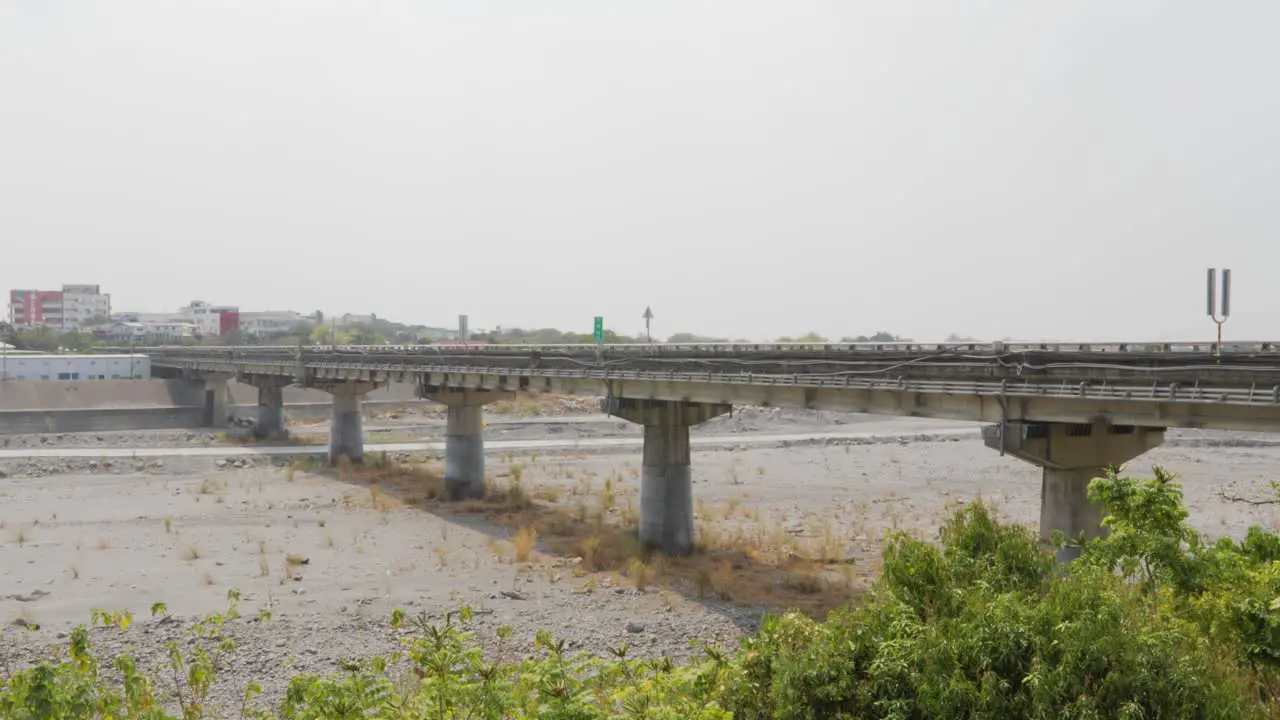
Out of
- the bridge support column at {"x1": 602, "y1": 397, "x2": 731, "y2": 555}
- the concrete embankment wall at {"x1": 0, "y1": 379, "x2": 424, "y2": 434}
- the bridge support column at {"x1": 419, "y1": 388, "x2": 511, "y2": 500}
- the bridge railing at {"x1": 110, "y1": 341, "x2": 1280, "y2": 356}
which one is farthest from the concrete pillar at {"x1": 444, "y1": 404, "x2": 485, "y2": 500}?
the concrete embankment wall at {"x1": 0, "y1": 379, "x2": 424, "y2": 434}

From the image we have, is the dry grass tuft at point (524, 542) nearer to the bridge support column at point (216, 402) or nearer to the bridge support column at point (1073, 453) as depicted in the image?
the bridge support column at point (1073, 453)

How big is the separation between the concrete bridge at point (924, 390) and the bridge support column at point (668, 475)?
45mm

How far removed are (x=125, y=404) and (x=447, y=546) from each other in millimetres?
54832

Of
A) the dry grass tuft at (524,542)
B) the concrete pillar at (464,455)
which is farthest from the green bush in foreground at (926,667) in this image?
the concrete pillar at (464,455)

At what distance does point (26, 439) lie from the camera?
63.8 metres

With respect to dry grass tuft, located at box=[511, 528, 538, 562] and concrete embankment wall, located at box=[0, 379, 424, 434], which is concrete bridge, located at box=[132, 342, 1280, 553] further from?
concrete embankment wall, located at box=[0, 379, 424, 434]

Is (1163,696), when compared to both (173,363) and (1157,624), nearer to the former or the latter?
(1157,624)

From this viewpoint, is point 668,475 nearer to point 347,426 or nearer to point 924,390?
point 924,390

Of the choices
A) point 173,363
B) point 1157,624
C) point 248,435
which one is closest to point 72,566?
point 1157,624

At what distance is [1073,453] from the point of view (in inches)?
780

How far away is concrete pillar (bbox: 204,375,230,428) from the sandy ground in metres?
21.7

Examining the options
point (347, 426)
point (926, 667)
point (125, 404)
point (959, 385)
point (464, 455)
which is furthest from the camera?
point (125, 404)

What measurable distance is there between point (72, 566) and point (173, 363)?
60719mm

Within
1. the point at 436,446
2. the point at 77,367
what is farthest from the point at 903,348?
the point at 77,367
